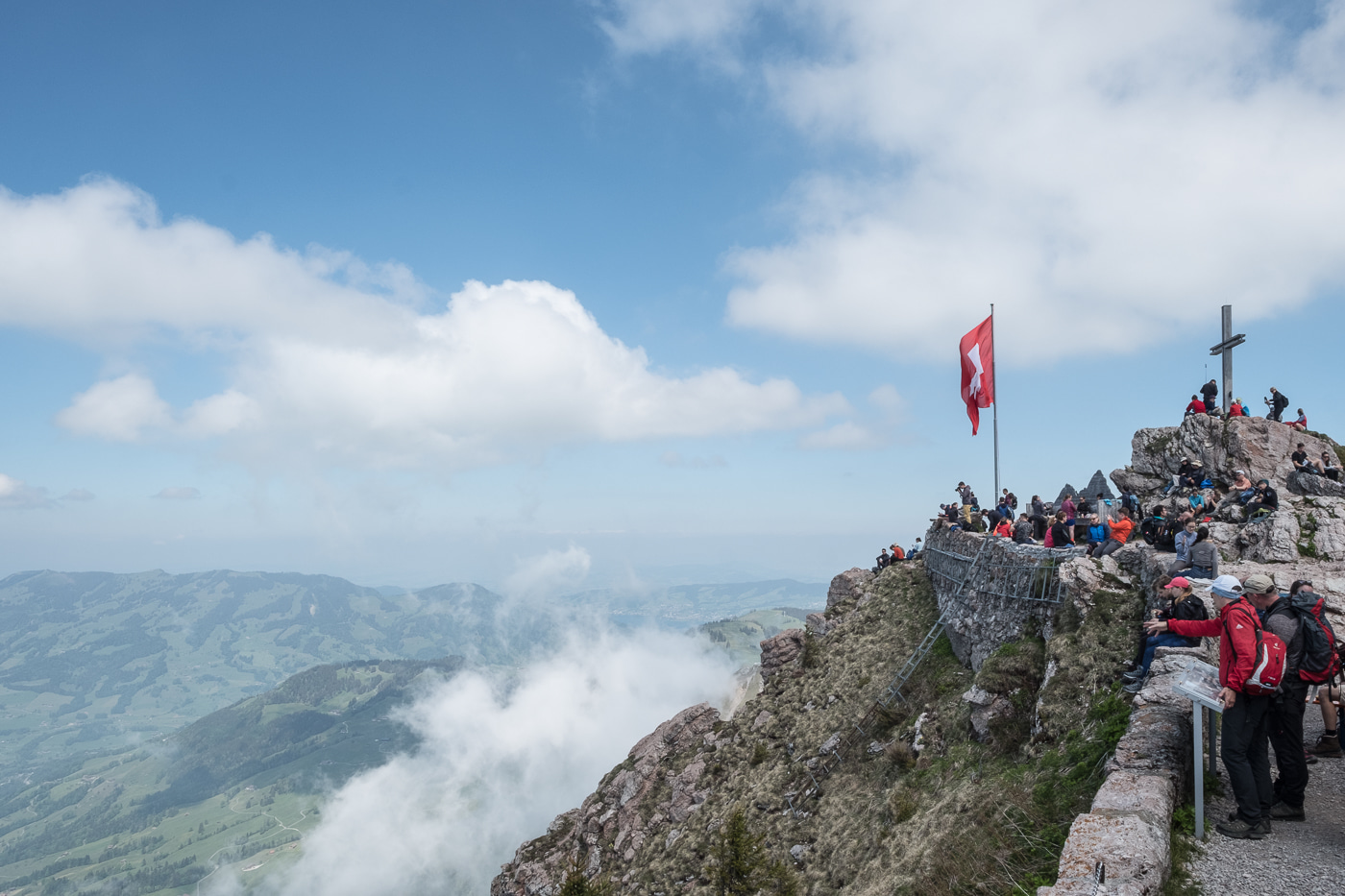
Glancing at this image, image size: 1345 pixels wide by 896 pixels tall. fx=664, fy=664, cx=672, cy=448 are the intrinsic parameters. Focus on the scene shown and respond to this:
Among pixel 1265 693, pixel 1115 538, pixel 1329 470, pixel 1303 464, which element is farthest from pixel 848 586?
pixel 1265 693

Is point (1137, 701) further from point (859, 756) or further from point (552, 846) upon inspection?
point (552, 846)

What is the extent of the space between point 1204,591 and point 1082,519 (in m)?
11.9

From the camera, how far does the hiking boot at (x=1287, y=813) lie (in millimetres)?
8352

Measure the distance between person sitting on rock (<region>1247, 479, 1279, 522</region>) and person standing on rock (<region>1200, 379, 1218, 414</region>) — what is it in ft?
37.7

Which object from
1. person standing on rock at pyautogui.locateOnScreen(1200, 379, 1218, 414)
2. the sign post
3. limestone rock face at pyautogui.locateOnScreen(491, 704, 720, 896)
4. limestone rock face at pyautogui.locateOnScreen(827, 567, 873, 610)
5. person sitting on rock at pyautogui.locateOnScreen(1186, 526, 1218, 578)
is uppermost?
person standing on rock at pyautogui.locateOnScreen(1200, 379, 1218, 414)

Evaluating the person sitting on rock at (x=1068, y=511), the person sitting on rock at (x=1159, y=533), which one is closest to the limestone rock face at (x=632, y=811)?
the person sitting on rock at (x=1068, y=511)

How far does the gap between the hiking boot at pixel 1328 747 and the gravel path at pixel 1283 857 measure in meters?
1.32

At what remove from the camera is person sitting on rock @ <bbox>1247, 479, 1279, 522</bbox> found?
19.9 meters

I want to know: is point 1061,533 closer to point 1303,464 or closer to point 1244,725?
point 1303,464

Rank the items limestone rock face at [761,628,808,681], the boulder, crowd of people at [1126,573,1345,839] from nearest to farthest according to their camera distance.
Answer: crowd of people at [1126,573,1345,839], the boulder, limestone rock face at [761,628,808,681]

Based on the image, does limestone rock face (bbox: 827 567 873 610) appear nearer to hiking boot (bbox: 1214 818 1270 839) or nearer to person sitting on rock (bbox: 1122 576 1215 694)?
person sitting on rock (bbox: 1122 576 1215 694)

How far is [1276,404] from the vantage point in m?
28.7

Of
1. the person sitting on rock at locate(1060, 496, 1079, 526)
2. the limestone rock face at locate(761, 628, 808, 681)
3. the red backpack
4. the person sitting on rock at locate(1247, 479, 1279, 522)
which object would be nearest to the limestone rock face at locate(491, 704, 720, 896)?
the limestone rock face at locate(761, 628, 808, 681)

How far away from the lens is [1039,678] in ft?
56.2
